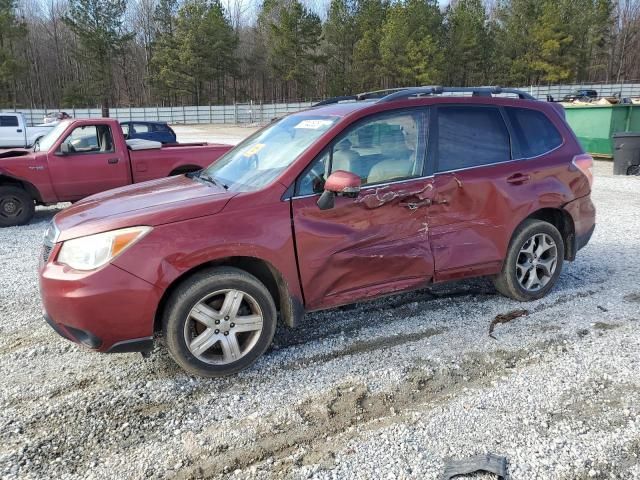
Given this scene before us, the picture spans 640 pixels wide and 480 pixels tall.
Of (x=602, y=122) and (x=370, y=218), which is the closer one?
(x=370, y=218)

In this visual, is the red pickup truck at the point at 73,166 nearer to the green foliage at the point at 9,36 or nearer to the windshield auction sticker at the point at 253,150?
the windshield auction sticker at the point at 253,150

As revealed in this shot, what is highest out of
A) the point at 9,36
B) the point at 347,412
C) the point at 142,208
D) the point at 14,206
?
the point at 9,36

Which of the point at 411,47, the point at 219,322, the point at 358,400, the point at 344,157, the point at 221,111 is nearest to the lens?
the point at 358,400

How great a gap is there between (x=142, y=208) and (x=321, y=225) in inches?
46.8

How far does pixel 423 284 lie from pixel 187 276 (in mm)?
1840

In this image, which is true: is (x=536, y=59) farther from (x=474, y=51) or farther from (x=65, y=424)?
(x=65, y=424)

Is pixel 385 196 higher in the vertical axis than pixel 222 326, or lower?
higher

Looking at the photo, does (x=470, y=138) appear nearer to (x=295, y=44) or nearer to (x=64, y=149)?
(x=64, y=149)

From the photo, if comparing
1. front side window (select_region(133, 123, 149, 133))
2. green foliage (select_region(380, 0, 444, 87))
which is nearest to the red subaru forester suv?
front side window (select_region(133, 123, 149, 133))

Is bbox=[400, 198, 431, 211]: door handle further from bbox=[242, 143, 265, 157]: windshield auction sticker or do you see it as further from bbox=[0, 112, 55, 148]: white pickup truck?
bbox=[0, 112, 55, 148]: white pickup truck

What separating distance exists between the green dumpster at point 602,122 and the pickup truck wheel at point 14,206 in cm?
1371

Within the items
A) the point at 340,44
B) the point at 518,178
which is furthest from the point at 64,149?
the point at 340,44

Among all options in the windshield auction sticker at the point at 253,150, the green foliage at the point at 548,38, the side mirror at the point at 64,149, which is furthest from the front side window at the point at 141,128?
the green foliage at the point at 548,38

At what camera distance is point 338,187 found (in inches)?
131
